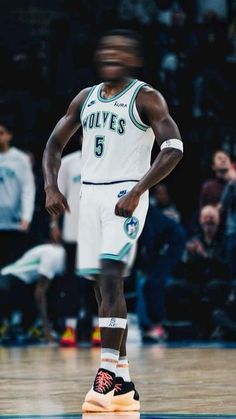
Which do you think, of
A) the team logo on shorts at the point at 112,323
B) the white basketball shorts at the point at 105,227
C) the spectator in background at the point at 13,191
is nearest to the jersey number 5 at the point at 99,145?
the white basketball shorts at the point at 105,227

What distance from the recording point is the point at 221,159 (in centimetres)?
1409

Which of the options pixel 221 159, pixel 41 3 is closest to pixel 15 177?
pixel 221 159

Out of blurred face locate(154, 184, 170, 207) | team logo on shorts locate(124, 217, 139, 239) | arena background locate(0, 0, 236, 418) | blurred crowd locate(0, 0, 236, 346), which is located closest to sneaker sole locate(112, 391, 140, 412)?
team logo on shorts locate(124, 217, 139, 239)

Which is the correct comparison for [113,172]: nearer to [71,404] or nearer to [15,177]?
[71,404]

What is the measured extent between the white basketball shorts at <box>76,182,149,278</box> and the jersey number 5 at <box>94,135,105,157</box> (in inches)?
6.7

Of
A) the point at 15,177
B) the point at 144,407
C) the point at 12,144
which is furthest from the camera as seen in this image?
the point at 12,144

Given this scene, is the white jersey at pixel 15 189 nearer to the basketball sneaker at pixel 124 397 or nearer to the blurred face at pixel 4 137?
the blurred face at pixel 4 137

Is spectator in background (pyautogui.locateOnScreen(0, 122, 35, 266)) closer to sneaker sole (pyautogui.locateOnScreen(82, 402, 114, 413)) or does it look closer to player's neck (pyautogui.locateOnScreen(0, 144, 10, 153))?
player's neck (pyautogui.locateOnScreen(0, 144, 10, 153))

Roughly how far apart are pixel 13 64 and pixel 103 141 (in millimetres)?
10945

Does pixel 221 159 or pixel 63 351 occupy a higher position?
pixel 221 159

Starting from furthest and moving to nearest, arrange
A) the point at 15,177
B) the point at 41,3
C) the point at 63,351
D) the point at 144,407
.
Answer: the point at 41,3 < the point at 15,177 < the point at 63,351 < the point at 144,407

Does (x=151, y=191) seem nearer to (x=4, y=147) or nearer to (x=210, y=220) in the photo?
(x=210, y=220)

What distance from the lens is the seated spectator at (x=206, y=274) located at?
13.5 metres

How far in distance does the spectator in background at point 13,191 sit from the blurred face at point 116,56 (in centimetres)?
685
